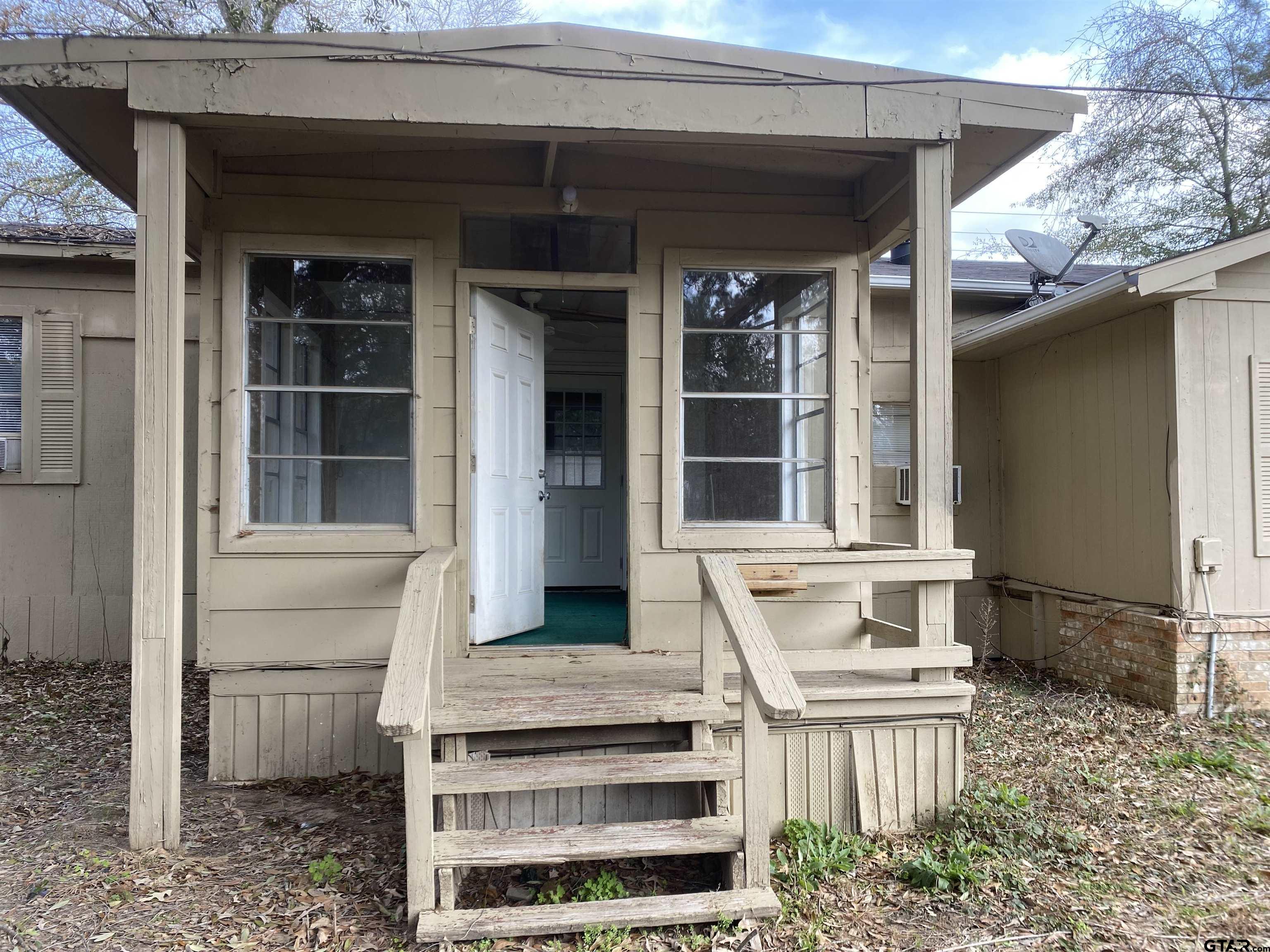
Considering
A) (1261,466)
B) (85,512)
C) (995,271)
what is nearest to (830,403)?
(1261,466)

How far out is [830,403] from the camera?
4250 mm

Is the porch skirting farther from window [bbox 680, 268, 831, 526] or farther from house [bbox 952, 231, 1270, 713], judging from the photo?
house [bbox 952, 231, 1270, 713]

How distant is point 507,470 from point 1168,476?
3.98 meters

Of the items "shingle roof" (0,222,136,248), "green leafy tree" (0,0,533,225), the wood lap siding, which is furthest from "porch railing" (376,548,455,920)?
"green leafy tree" (0,0,533,225)

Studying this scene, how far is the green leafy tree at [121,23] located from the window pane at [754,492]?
7.28 m

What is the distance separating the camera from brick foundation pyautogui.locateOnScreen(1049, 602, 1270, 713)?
15.6 feet

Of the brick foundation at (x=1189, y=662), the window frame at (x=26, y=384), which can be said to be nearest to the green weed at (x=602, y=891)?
the brick foundation at (x=1189, y=662)

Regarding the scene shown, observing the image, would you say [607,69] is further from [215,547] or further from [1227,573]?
[1227,573]

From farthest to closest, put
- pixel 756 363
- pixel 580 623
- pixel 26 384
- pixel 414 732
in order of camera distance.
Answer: pixel 26 384 → pixel 580 623 → pixel 756 363 → pixel 414 732

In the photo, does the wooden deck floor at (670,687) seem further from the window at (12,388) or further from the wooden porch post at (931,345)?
the window at (12,388)

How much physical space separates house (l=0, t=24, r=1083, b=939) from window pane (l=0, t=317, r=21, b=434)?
9.49 feet

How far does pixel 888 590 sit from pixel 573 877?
3.96 meters

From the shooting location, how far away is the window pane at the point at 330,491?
3.90 metres

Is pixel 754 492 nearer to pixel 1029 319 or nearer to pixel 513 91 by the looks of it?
pixel 513 91
